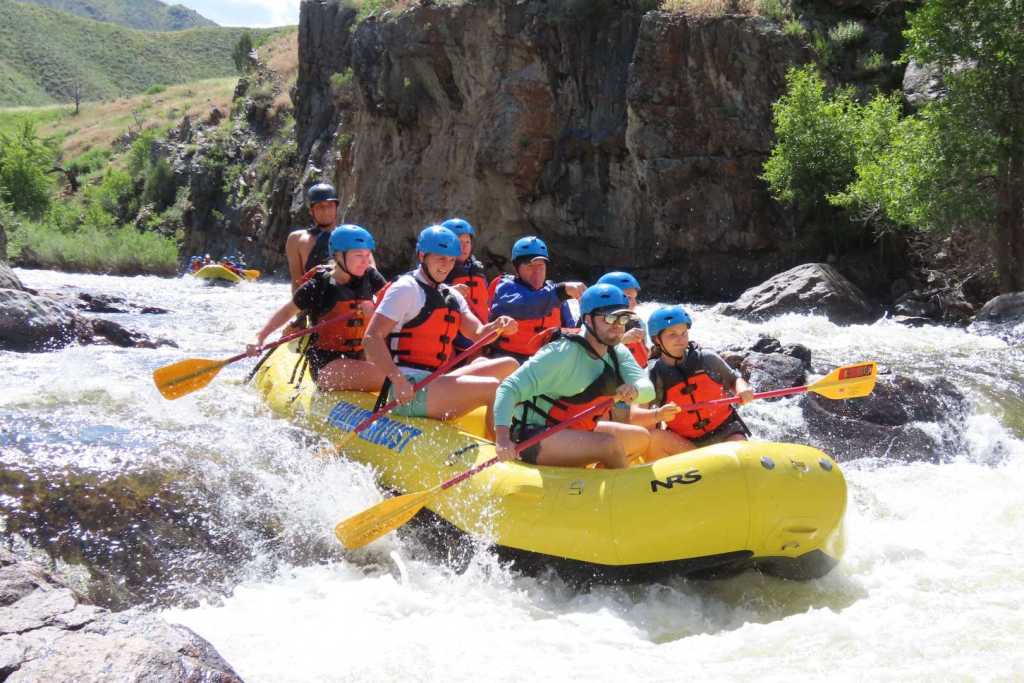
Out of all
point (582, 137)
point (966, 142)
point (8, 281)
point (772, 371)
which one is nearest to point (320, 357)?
point (772, 371)

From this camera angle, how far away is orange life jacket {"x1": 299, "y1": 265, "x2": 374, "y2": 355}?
Result: 6.19 m

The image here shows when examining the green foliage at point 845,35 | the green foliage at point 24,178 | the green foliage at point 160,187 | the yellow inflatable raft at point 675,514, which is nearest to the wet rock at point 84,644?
the yellow inflatable raft at point 675,514

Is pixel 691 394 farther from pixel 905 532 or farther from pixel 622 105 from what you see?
pixel 622 105

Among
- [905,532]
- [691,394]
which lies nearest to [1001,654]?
[905,532]

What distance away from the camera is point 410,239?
2427 cm

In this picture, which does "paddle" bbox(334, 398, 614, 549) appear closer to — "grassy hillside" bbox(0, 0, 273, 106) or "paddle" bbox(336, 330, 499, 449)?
"paddle" bbox(336, 330, 499, 449)

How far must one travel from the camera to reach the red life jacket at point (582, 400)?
4543mm

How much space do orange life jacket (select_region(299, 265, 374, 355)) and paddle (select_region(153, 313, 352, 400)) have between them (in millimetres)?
60

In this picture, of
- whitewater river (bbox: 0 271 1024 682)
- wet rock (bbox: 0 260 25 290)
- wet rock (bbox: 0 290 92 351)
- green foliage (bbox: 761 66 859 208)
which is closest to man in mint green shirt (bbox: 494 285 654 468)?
whitewater river (bbox: 0 271 1024 682)

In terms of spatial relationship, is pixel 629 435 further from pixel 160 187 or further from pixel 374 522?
pixel 160 187

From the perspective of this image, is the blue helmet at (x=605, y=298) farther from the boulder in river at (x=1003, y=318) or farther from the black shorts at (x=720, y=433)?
the boulder in river at (x=1003, y=318)

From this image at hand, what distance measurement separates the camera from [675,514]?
414 centimetres

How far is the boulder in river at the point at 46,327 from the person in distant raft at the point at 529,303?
17.2 ft

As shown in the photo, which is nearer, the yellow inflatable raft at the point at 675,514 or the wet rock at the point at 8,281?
the yellow inflatable raft at the point at 675,514
